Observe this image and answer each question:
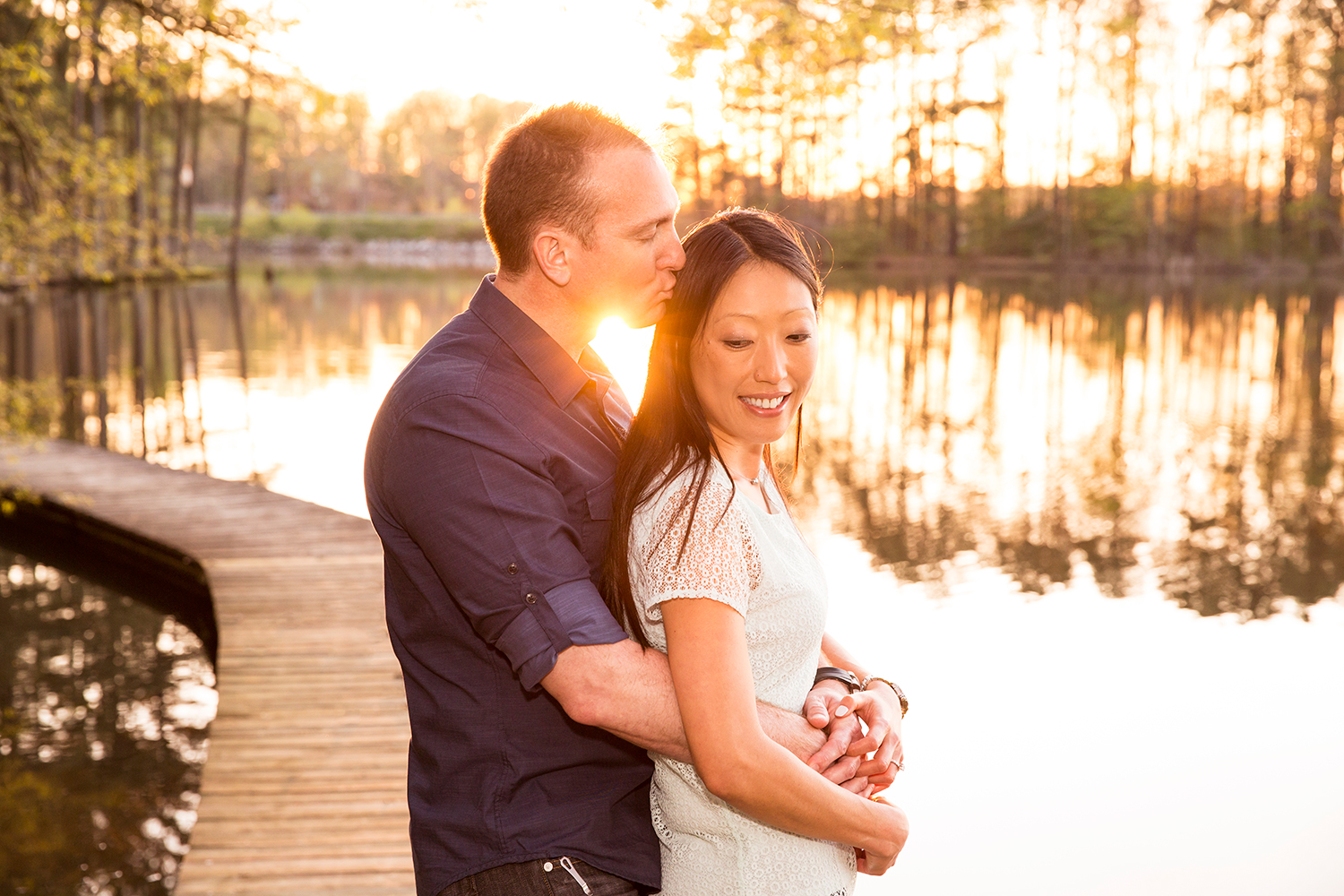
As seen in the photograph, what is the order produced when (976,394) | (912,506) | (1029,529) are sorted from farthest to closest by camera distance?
(976,394), (912,506), (1029,529)

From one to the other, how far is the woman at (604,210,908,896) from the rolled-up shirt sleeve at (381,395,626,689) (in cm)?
12

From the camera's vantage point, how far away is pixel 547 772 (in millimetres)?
1741

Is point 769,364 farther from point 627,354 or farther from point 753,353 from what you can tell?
point 627,354

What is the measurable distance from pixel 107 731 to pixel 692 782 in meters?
5.16

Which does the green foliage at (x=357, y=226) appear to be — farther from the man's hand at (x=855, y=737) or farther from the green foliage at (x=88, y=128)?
the man's hand at (x=855, y=737)

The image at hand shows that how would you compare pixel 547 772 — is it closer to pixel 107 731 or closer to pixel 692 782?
pixel 692 782

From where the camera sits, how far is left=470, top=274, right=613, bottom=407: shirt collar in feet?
5.78

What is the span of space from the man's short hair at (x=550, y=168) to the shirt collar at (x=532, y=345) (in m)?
0.08

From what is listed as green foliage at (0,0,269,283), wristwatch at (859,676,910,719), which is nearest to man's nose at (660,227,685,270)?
wristwatch at (859,676,910,719)

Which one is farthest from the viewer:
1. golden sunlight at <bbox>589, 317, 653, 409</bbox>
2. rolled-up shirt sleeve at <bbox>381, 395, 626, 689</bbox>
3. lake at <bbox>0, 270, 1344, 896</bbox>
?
golden sunlight at <bbox>589, 317, 653, 409</bbox>

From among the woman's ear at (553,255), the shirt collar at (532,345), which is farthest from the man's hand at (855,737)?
the woman's ear at (553,255)

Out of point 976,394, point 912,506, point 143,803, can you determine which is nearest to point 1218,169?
point 976,394

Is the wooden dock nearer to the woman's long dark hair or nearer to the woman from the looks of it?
the woman

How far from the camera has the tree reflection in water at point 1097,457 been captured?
30.2ft
